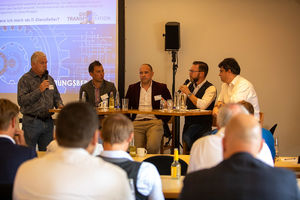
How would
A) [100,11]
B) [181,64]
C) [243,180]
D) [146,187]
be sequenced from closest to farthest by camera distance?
[243,180] → [146,187] → [100,11] → [181,64]

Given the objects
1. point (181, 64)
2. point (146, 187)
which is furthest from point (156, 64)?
point (146, 187)

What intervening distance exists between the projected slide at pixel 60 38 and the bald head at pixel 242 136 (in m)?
4.78

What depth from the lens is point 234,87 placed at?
4773 millimetres

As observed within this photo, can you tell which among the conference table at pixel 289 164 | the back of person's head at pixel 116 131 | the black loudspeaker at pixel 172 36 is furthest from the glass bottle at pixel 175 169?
the black loudspeaker at pixel 172 36

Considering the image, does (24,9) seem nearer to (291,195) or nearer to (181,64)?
(181,64)

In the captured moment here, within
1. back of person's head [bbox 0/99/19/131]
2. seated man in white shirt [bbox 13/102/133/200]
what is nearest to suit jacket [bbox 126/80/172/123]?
back of person's head [bbox 0/99/19/131]

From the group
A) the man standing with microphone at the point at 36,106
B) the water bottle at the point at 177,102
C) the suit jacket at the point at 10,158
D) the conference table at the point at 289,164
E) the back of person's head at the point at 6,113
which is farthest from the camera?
the water bottle at the point at 177,102

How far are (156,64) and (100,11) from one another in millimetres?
1350

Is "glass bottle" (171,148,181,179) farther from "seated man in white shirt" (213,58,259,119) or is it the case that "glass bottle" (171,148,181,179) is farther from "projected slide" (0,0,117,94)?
"projected slide" (0,0,117,94)

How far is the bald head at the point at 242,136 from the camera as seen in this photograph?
149 cm

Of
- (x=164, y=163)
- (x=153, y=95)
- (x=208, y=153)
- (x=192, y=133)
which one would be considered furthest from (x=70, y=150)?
(x=153, y=95)

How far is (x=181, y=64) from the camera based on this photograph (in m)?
6.59

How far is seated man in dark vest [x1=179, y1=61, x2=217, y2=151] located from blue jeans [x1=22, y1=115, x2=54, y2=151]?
1930mm

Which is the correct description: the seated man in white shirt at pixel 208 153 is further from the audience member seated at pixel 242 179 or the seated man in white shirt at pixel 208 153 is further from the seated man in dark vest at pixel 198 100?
the seated man in dark vest at pixel 198 100
